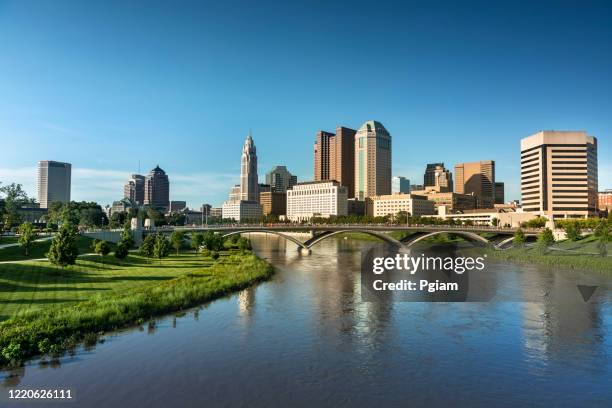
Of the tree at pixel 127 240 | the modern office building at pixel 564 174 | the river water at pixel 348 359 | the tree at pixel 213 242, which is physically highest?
the modern office building at pixel 564 174

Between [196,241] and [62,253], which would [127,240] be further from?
[62,253]

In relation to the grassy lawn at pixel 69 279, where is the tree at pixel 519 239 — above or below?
above

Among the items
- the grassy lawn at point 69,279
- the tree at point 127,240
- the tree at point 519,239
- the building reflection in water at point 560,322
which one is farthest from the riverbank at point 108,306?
the tree at point 519,239

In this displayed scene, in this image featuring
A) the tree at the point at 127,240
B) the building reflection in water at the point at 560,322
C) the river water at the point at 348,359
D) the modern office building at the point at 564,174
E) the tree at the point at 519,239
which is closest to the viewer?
the river water at the point at 348,359

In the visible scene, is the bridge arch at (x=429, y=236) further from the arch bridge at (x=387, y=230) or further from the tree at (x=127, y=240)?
the tree at (x=127, y=240)

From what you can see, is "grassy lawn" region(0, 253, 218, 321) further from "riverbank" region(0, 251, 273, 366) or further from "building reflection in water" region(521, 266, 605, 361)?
"building reflection in water" region(521, 266, 605, 361)

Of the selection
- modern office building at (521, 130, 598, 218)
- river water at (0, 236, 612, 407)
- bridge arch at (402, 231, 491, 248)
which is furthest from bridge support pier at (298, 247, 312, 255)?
modern office building at (521, 130, 598, 218)

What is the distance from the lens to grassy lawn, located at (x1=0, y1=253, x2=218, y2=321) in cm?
3557

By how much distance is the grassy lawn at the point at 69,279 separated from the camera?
35.6m

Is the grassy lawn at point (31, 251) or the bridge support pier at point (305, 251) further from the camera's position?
the bridge support pier at point (305, 251)

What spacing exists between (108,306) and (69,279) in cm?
1212

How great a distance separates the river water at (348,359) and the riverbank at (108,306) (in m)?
1.30

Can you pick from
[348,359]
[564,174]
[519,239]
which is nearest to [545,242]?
[519,239]

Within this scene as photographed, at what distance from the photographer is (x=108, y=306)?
36.1 metres
